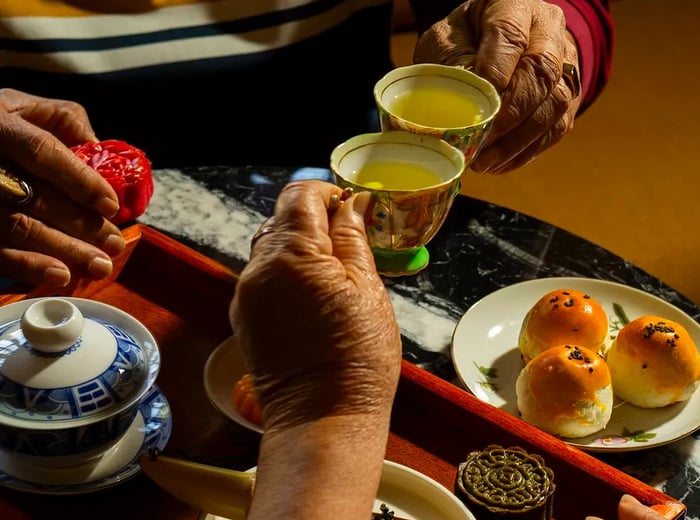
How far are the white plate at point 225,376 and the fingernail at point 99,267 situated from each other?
21 cm

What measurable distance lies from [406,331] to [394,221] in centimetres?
36

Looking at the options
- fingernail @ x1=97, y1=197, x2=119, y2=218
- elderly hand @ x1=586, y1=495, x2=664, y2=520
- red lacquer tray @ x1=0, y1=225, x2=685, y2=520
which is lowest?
red lacquer tray @ x1=0, y1=225, x2=685, y2=520

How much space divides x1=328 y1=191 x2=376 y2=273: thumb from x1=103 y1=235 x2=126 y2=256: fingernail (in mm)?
592

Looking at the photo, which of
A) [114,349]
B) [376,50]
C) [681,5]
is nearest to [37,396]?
[114,349]

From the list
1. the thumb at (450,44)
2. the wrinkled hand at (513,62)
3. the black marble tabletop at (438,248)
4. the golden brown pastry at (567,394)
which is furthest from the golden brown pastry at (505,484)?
the thumb at (450,44)

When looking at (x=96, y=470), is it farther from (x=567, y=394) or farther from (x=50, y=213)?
(x=567, y=394)

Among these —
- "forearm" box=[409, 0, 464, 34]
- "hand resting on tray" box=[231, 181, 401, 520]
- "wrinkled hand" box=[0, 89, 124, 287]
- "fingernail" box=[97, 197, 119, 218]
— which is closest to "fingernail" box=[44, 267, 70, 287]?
"wrinkled hand" box=[0, 89, 124, 287]

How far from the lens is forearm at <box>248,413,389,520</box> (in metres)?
0.73

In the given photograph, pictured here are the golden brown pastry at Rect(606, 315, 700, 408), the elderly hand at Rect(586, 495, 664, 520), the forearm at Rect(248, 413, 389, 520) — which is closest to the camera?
the forearm at Rect(248, 413, 389, 520)

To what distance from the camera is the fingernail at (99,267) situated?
1298 millimetres

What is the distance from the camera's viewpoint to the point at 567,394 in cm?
118

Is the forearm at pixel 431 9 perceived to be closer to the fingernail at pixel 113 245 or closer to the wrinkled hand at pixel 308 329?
the fingernail at pixel 113 245

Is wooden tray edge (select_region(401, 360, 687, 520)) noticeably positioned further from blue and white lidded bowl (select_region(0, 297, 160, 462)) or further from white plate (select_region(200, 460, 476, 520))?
blue and white lidded bowl (select_region(0, 297, 160, 462))

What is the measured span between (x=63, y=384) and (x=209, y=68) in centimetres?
92
